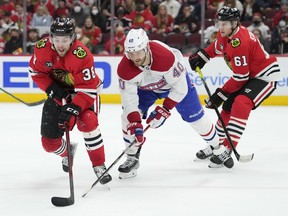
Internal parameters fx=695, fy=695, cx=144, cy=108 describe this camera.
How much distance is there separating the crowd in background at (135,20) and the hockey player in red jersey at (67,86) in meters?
4.78

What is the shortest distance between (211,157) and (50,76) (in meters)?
1.31

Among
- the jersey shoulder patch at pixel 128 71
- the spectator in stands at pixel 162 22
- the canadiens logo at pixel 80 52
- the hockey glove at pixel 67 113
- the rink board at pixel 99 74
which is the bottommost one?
the rink board at pixel 99 74

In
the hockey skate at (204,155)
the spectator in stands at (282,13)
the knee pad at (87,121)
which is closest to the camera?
the knee pad at (87,121)

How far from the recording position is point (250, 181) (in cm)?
438

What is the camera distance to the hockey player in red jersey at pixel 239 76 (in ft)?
15.7

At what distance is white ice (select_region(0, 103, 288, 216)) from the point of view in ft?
12.0

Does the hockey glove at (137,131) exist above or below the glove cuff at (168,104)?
below

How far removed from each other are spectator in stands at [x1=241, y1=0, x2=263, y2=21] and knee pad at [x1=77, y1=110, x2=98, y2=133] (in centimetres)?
551

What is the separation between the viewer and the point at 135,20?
30.8ft

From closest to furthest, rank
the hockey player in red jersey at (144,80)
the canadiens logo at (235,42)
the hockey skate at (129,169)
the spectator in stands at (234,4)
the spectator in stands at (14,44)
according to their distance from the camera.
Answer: the hockey player in red jersey at (144,80) < the hockey skate at (129,169) < the canadiens logo at (235,42) < the spectator in stands at (14,44) < the spectator in stands at (234,4)

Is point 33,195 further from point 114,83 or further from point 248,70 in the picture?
point 114,83

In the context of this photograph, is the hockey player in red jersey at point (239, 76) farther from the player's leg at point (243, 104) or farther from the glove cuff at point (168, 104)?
the glove cuff at point (168, 104)

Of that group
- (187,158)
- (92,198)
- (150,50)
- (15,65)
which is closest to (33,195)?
(92,198)

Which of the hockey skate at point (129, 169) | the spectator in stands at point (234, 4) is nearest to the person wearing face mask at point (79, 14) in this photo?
the spectator in stands at point (234, 4)
